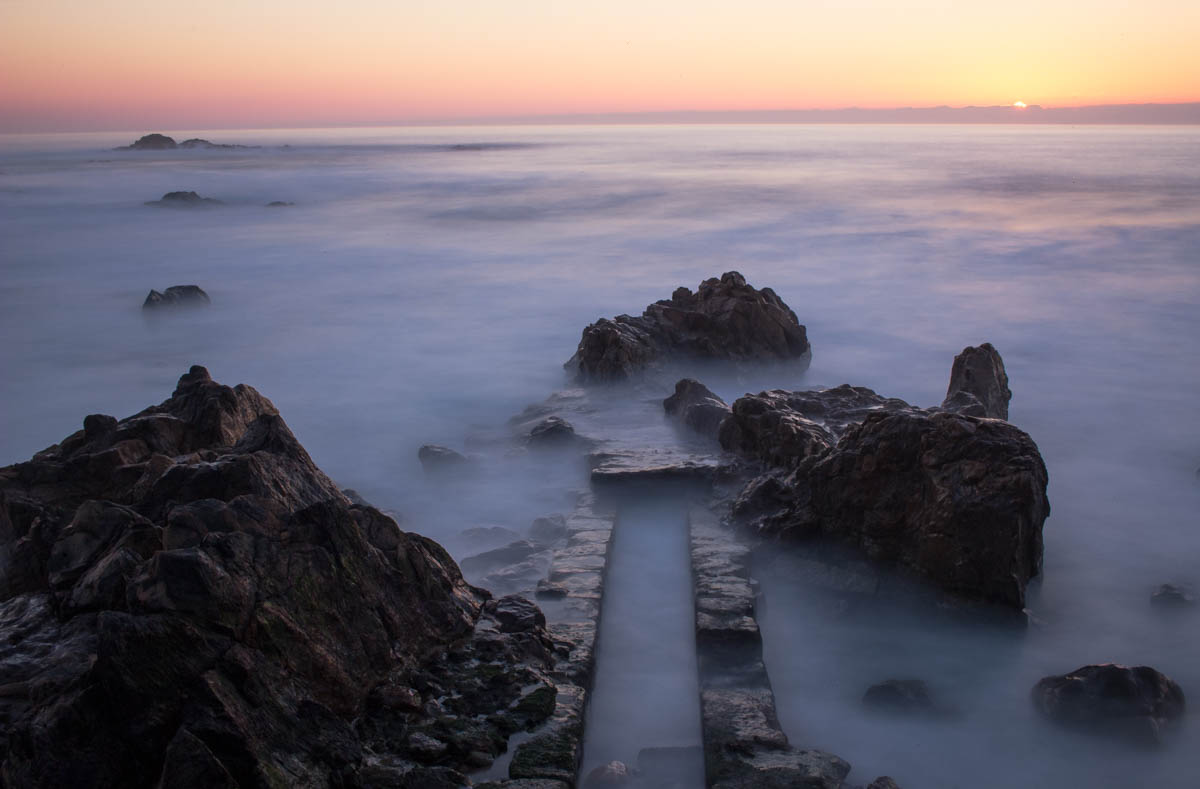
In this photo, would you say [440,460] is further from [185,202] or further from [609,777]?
[185,202]

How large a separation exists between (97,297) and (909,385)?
1578 cm

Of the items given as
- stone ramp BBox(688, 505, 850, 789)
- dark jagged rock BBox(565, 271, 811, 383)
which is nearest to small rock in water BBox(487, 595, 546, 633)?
stone ramp BBox(688, 505, 850, 789)

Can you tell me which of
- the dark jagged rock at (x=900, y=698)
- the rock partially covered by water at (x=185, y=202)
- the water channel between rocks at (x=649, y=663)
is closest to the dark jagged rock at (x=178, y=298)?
the water channel between rocks at (x=649, y=663)

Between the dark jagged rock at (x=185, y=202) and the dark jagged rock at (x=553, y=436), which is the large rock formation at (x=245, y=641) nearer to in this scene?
the dark jagged rock at (x=553, y=436)

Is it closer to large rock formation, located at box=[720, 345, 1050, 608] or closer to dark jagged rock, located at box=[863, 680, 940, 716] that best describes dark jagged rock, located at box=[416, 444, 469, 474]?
large rock formation, located at box=[720, 345, 1050, 608]

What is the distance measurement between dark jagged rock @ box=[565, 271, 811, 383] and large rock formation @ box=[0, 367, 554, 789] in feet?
18.3

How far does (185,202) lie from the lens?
116 ft

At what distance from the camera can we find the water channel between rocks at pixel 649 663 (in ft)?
13.9

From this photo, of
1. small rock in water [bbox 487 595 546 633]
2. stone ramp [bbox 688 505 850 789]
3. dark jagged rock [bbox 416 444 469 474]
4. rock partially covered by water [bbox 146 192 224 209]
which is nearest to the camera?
stone ramp [bbox 688 505 850 789]

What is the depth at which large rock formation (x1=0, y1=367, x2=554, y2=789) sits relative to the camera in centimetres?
326

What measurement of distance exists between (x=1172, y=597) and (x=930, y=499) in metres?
1.70

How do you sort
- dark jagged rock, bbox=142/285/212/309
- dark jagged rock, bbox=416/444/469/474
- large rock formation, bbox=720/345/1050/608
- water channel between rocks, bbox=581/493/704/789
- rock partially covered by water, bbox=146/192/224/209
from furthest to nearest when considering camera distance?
1. rock partially covered by water, bbox=146/192/224/209
2. dark jagged rock, bbox=142/285/212/309
3. dark jagged rock, bbox=416/444/469/474
4. large rock formation, bbox=720/345/1050/608
5. water channel between rocks, bbox=581/493/704/789

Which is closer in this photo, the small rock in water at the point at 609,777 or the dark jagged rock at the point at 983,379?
the small rock in water at the point at 609,777

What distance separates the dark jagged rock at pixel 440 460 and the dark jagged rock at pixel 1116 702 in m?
5.24
